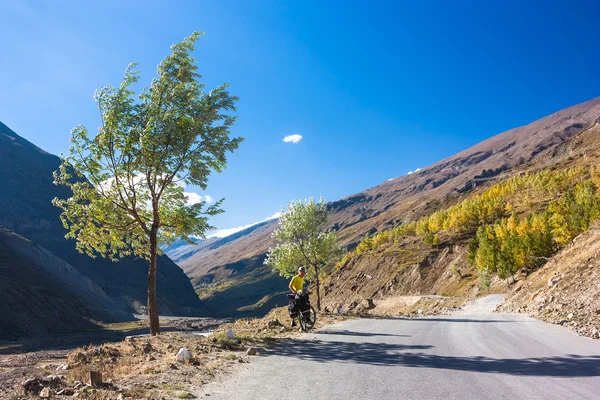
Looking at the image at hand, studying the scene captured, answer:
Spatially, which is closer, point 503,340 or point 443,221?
point 503,340

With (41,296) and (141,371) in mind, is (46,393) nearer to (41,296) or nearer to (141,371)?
(141,371)

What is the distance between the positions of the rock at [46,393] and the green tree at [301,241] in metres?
27.5

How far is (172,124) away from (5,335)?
90259 mm

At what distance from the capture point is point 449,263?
98.2 m

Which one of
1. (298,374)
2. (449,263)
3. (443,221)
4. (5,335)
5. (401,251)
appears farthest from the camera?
(443,221)

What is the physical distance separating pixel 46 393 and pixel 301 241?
28785mm

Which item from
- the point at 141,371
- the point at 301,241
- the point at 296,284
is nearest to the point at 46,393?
the point at 141,371

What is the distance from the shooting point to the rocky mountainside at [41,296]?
86.6 meters

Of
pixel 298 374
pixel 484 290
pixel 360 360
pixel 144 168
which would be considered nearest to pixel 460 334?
pixel 360 360

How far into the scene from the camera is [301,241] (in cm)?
3519

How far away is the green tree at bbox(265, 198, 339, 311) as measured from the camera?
34.7 metres

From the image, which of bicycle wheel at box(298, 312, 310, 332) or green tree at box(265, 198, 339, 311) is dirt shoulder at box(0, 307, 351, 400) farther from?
green tree at box(265, 198, 339, 311)

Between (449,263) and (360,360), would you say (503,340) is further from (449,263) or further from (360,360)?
(449,263)

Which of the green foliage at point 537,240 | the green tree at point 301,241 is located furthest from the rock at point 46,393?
the green foliage at point 537,240
